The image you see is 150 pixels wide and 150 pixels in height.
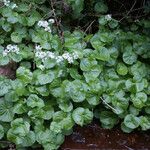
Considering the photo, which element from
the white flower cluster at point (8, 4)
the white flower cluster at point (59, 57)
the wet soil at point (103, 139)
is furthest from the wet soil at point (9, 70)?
the wet soil at point (103, 139)

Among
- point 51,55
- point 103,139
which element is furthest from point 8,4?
point 103,139

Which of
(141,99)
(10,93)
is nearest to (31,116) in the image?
(10,93)

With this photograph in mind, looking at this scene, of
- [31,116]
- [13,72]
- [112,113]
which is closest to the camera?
[31,116]

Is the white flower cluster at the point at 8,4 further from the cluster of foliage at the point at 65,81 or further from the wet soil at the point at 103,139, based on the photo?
the wet soil at the point at 103,139

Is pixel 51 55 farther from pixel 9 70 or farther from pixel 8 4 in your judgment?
pixel 8 4

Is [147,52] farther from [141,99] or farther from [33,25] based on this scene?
[33,25]

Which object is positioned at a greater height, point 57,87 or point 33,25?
point 33,25

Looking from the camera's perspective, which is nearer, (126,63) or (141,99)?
(141,99)
